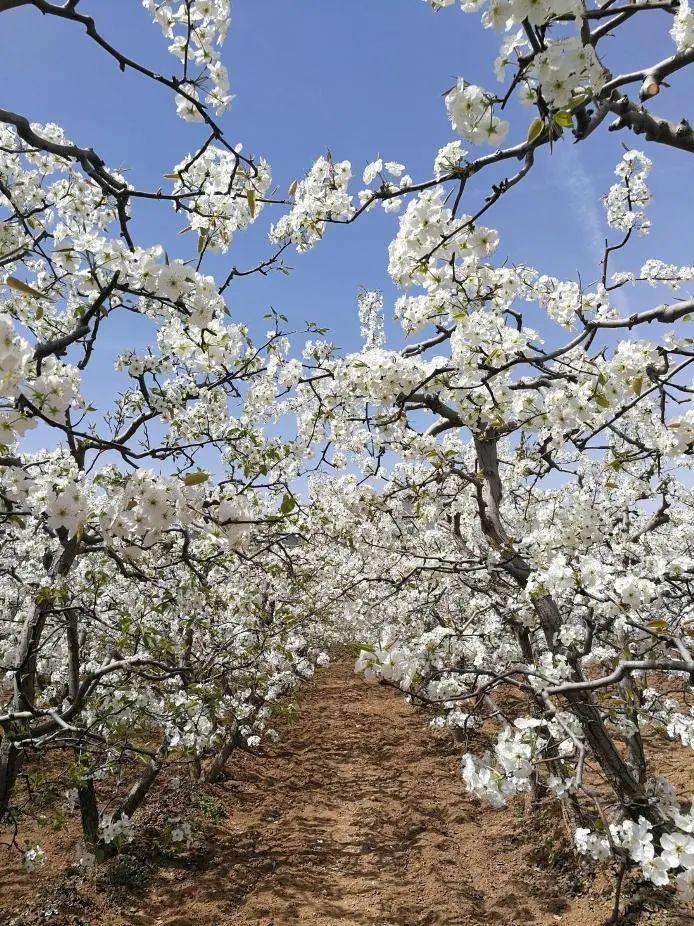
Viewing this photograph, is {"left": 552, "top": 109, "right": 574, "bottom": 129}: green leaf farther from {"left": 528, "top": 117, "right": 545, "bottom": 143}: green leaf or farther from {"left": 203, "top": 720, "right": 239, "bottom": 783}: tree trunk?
{"left": 203, "top": 720, "right": 239, "bottom": 783}: tree trunk

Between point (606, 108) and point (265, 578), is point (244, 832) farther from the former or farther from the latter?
point (606, 108)

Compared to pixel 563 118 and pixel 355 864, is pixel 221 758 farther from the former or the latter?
pixel 563 118

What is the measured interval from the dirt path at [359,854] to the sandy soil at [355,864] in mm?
17

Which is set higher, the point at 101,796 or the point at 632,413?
the point at 632,413

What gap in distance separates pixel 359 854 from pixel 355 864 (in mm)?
252

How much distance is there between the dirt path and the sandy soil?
2cm

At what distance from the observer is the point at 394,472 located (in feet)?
27.7

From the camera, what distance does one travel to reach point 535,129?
1.57 meters

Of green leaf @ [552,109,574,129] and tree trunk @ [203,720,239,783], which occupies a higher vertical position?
green leaf @ [552,109,574,129]

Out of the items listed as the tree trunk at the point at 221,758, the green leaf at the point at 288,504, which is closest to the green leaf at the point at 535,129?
the green leaf at the point at 288,504

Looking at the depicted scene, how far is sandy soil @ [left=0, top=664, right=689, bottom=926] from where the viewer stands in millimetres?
4980

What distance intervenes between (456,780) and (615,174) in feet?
27.9

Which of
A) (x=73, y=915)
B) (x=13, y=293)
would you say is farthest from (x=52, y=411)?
(x=73, y=915)

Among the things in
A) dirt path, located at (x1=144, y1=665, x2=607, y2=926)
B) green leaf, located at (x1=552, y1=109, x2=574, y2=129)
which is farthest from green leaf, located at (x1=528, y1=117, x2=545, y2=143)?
dirt path, located at (x1=144, y1=665, x2=607, y2=926)
